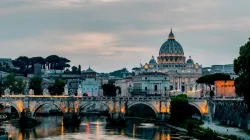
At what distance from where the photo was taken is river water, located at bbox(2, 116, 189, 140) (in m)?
72.1

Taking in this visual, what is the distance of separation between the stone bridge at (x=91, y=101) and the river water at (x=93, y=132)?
506 cm

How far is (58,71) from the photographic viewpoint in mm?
188500

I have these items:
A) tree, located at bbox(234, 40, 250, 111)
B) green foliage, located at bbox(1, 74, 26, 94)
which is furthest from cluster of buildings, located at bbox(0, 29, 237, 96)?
tree, located at bbox(234, 40, 250, 111)

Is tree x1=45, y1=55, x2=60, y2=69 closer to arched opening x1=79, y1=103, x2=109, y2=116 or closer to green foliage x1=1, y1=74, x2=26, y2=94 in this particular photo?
arched opening x1=79, y1=103, x2=109, y2=116

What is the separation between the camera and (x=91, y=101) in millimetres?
97000

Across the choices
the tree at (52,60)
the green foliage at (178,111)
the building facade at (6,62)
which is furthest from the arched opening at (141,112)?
the building facade at (6,62)

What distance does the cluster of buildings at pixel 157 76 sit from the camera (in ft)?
522

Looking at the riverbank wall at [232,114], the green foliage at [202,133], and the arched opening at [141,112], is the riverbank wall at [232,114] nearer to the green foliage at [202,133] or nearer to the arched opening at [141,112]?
the green foliage at [202,133]

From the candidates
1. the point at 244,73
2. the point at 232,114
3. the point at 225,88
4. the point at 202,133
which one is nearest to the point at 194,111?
the point at 225,88

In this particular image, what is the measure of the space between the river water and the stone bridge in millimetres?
5063

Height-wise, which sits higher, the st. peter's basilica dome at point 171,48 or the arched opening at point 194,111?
the st. peter's basilica dome at point 171,48

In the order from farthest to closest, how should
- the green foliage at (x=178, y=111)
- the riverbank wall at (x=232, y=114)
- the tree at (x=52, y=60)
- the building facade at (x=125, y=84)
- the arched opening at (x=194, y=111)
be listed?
the tree at (x=52, y=60) → the building facade at (x=125, y=84) → the arched opening at (x=194, y=111) → the green foliage at (x=178, y=111) → the riverbank wall at (x=232, y=114)

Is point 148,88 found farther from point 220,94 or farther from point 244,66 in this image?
point 244,66

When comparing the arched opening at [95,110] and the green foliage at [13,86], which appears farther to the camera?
the arched opening at [95,110]
